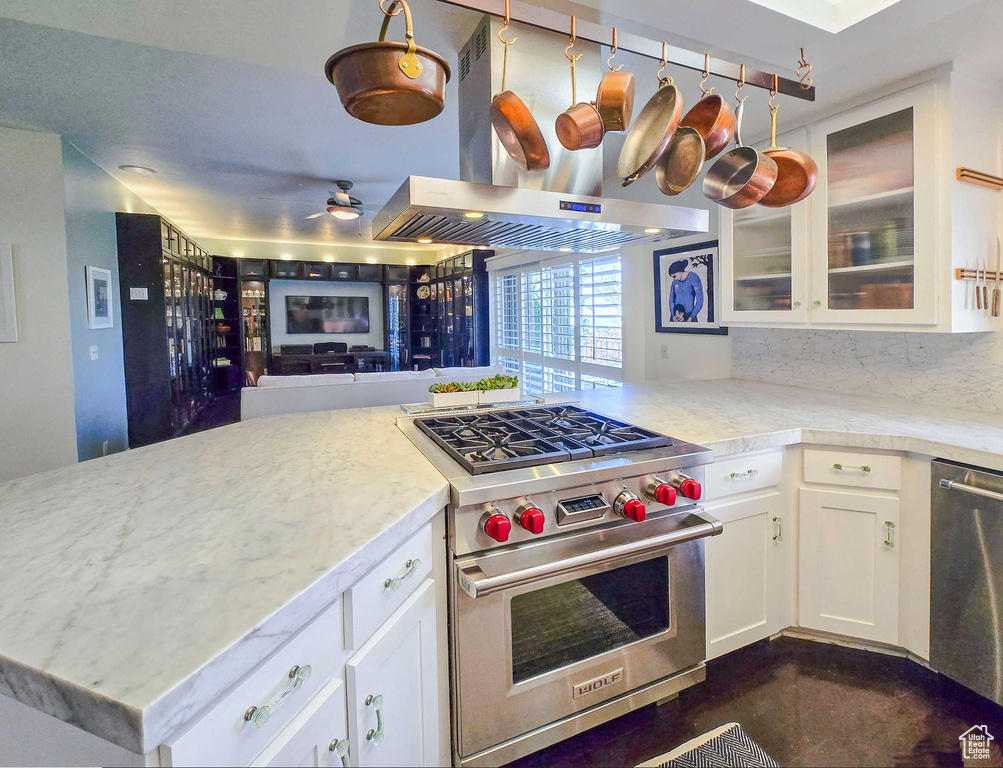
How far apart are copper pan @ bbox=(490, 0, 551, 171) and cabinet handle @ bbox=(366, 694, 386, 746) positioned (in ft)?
4.65

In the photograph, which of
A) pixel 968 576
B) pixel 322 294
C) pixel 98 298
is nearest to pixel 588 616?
pixel 968 576

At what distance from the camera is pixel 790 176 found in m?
1.80

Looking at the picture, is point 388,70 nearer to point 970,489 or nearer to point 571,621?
point 571,621

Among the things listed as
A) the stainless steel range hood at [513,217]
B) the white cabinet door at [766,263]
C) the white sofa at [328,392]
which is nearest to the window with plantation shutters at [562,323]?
the white sofa at [328,392]

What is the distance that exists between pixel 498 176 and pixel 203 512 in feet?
4.17

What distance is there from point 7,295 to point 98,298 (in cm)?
62

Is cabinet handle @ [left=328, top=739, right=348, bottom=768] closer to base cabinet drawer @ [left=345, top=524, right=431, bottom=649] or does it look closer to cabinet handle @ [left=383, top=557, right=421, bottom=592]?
base cabinet drawer @ [left=345, top=524, right=431, bottom=649]

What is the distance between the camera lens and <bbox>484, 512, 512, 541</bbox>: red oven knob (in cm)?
126

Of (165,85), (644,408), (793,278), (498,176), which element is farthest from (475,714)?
(165,85)

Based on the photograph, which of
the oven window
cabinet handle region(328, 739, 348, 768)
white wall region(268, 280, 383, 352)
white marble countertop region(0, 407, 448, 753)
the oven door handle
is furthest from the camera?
white wall region(268, 280, 383, 352)

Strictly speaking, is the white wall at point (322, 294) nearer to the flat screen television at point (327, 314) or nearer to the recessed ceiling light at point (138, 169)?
the flat screen television at point (327, 314)

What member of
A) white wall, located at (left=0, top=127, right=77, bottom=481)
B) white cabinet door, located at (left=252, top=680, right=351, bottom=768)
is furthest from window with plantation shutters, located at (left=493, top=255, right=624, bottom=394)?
white wall, located at (left=0, top=127, right=77, bottom=481)

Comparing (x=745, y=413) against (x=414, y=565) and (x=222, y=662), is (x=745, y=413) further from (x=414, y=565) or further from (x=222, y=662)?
(x=222, y=662)

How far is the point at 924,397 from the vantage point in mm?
2264
